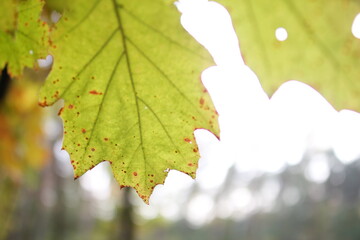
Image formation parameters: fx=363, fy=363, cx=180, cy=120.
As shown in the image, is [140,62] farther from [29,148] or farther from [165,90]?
[29,148]

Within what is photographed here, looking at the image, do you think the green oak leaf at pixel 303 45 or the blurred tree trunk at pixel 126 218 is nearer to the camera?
the green oak leaf at pixel 303 45

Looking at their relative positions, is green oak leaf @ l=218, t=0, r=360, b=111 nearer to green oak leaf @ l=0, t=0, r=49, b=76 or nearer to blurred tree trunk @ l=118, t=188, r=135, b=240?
green oak leaf @ l=0, t=0, r=49, b=76

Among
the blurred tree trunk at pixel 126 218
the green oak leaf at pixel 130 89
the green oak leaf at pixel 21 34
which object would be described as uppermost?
the blurred tree trunk at pixel 126 218

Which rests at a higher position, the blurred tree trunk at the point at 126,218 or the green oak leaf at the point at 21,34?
the blurred tree trunk at the point at 126,218

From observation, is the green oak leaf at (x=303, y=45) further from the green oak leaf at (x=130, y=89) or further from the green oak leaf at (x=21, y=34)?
the green oak leaf at (x=21, y=34)

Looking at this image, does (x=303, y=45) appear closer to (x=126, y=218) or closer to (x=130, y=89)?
(x=130, y=89)

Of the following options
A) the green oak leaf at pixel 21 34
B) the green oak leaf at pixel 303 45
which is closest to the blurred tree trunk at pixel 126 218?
the green oak leaf at pixel 21 34

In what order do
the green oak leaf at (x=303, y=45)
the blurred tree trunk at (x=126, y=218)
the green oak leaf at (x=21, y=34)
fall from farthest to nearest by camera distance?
the blurred tree trunk at (x=126, y=218) < the green oak leaf at (x=21, y=34) < the green oak leaf at (x=303, y=45)

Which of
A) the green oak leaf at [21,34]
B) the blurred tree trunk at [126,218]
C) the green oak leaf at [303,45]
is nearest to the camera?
the green oak leaf at [303,45]
